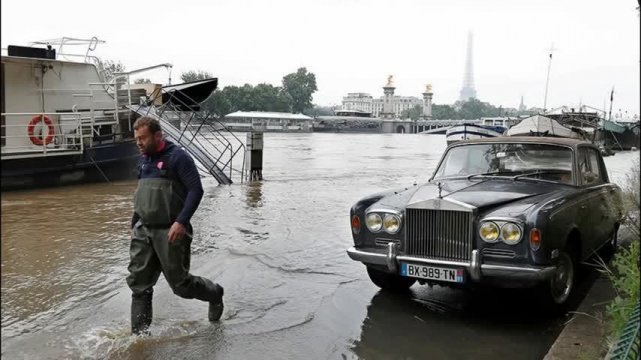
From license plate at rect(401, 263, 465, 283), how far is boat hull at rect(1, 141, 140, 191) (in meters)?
11.5

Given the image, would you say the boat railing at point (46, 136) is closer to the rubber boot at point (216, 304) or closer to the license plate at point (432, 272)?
the rubber boot at point (216, 304)

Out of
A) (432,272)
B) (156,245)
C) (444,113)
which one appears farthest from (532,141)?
(444,113)

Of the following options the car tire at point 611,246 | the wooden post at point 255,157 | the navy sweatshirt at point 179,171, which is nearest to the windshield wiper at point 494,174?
the car tire at point 611,246

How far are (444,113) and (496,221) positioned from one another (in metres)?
183

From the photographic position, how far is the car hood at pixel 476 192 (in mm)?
5348

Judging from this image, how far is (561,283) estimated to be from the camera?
551 centimetres

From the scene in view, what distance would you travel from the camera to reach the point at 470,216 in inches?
201

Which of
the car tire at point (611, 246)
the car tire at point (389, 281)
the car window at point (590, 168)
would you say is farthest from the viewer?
the car tire at point (611, 246)

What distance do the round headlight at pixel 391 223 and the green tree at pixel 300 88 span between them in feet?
412

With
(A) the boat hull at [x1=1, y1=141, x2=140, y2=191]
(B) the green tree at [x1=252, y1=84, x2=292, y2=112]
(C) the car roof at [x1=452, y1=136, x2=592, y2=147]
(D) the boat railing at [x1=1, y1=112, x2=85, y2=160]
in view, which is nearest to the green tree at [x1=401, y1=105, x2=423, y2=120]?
(B) the green tree at [x1=252, y1=84, x2=292, y2=112]

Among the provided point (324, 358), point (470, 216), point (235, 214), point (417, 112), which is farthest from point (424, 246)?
point (417, 112)

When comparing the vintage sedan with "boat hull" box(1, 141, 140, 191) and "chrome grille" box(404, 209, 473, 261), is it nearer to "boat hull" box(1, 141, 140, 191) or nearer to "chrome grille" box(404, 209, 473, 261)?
"chrome grille" box(404, 209, 473, 261)

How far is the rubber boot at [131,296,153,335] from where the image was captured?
4.82 metres

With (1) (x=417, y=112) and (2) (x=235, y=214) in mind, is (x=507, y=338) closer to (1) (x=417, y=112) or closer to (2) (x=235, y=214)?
(2) (x=235, y=214)
